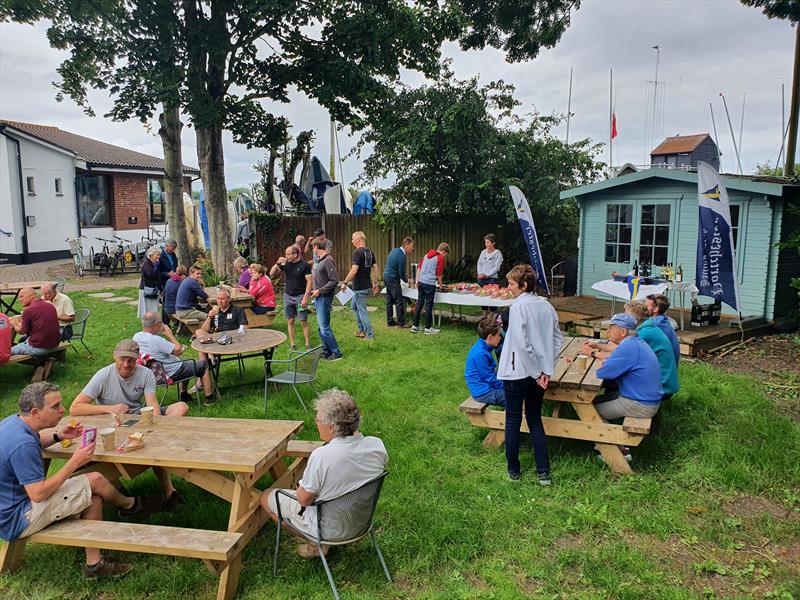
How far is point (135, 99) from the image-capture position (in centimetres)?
1109

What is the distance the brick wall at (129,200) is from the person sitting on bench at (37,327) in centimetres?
1617

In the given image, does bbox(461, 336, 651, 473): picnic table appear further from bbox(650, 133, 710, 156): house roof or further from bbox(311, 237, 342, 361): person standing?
bbox(650, 133, 710, 156): house roof

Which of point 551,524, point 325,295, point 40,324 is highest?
point 325,295

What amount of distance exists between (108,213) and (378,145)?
13334 millimetres

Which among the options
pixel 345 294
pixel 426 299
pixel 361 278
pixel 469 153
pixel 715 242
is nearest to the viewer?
pixel 715 242

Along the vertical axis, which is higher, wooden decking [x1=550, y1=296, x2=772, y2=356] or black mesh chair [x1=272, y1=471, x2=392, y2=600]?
wooden decking [x1=550, y1=296, x2=772, y2=356]

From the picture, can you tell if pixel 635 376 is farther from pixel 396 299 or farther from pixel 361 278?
pixel 396 299

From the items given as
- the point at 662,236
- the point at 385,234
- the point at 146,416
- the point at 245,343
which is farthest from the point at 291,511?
the point at 385,234

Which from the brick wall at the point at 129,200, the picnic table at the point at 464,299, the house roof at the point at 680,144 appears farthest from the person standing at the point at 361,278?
the house roof at the point at 680,144

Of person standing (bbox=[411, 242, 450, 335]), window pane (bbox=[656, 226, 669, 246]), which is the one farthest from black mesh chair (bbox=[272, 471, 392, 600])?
window pane (bbox=[656, 226, 669, 246])

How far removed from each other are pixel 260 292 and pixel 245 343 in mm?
2941

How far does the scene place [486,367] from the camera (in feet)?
16.6

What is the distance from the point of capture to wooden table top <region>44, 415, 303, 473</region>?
3365 millimetres

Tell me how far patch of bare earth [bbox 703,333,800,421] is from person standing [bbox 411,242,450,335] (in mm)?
4178
